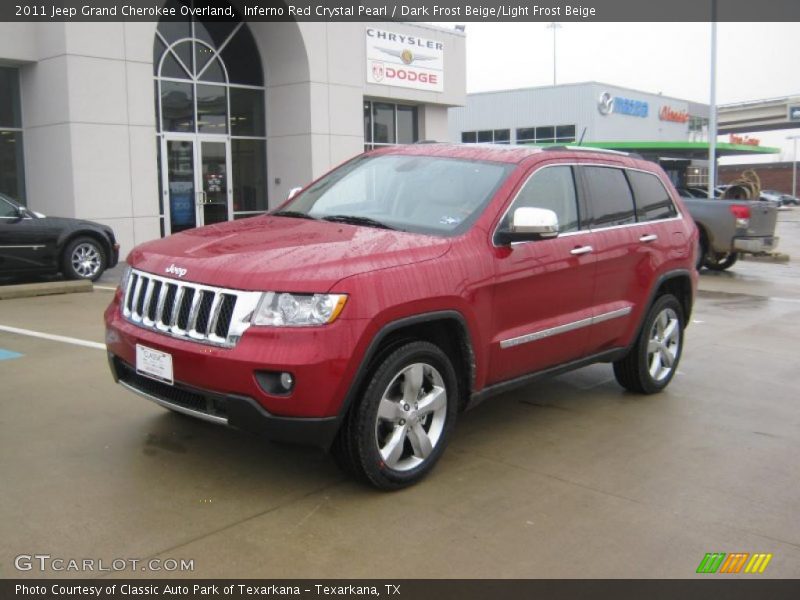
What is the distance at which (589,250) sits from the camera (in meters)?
5.34

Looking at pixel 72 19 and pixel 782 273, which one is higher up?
pixel 72 19

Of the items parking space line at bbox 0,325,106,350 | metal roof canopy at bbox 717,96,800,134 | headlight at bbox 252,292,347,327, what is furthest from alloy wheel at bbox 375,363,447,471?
metal roof canopy at bbox 717,96,800,134

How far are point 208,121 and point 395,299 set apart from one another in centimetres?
1551

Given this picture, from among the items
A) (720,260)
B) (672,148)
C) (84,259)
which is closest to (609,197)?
(84,259)

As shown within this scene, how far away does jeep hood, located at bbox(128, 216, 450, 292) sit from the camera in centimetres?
380

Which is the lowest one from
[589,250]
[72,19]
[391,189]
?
[589,250]

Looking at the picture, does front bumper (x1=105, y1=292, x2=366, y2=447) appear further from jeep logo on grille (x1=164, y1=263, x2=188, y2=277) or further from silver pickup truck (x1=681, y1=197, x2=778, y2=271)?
silver pickup truck (x1=681, y1=197, x2=778, y2=271)

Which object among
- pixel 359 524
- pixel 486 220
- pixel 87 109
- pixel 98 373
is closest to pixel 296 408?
pixel 359 524

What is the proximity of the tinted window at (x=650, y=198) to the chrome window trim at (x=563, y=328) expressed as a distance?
2.68 feet

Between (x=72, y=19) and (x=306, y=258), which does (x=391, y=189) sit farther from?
(x=72, y=19)

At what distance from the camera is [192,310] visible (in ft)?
12.9

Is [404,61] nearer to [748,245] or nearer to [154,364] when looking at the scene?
[748,245]

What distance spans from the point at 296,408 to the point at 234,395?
1.00 feet

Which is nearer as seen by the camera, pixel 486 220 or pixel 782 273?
pixel 486 220
